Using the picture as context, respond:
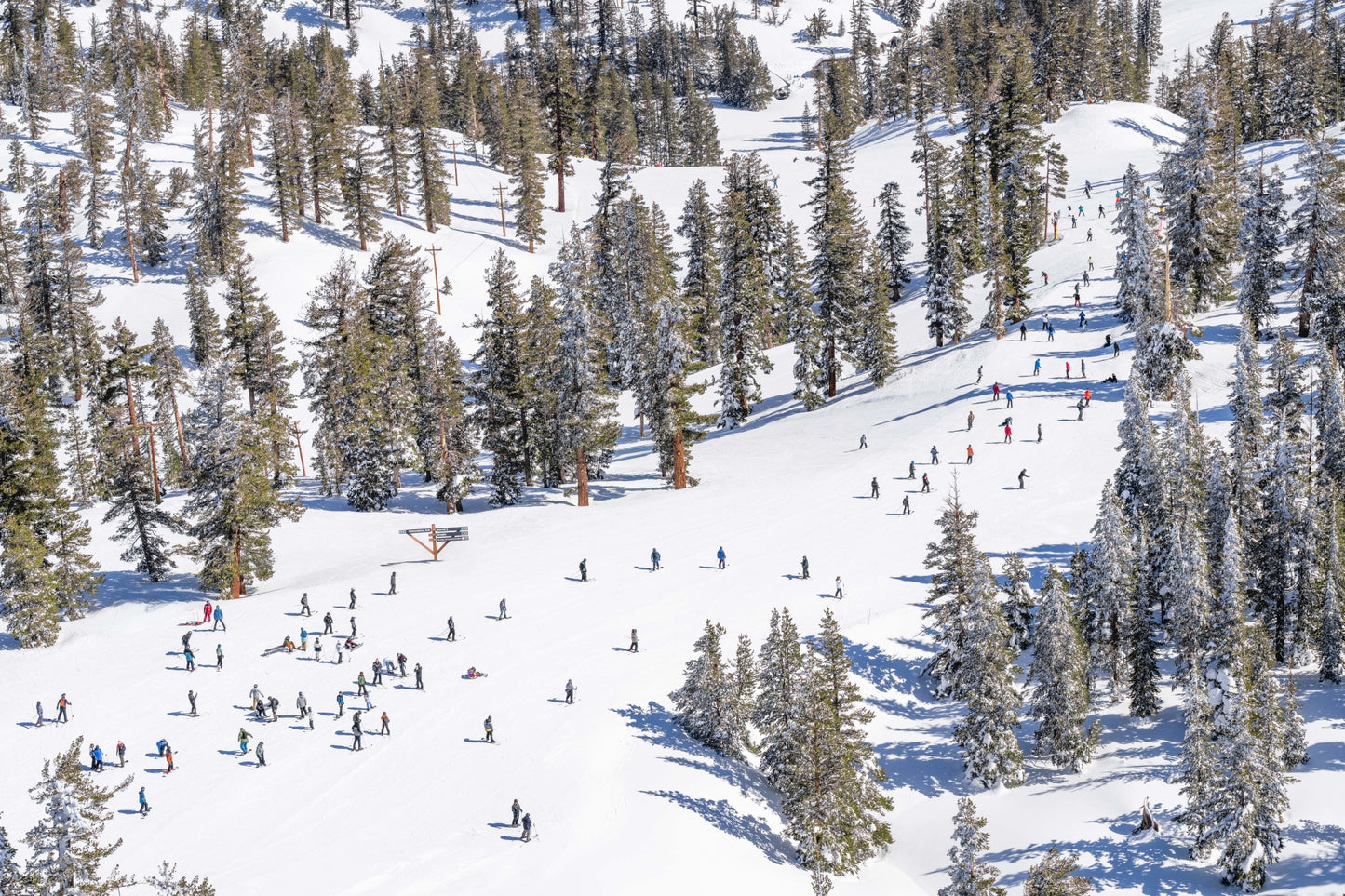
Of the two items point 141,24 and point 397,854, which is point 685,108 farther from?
point 397,854

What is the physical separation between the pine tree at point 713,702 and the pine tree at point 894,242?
178ft

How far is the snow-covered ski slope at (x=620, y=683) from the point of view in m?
31.6

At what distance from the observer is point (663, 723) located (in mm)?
38625

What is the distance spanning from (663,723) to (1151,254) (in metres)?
40.6

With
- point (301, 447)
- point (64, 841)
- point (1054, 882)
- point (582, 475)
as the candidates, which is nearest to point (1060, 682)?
point (1054, 882)

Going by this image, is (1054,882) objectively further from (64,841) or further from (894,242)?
(894,242)

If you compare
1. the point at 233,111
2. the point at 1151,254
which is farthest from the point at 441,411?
the point at 233,111

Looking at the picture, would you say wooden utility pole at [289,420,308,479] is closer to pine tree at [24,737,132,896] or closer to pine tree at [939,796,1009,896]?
pine tree at [24,737,132,896]

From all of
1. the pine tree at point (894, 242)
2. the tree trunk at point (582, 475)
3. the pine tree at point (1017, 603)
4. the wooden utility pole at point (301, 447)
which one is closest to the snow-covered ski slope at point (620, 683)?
the tree trunk at point (582, 475)

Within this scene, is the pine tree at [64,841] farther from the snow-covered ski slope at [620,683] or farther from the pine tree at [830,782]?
the pine tree at [830,782]

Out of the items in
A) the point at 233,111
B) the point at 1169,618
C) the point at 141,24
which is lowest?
the point at 1169,618

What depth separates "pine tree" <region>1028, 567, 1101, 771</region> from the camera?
36312 mm

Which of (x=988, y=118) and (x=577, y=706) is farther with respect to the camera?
(x=988, y=118)

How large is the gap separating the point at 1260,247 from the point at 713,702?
148ft
